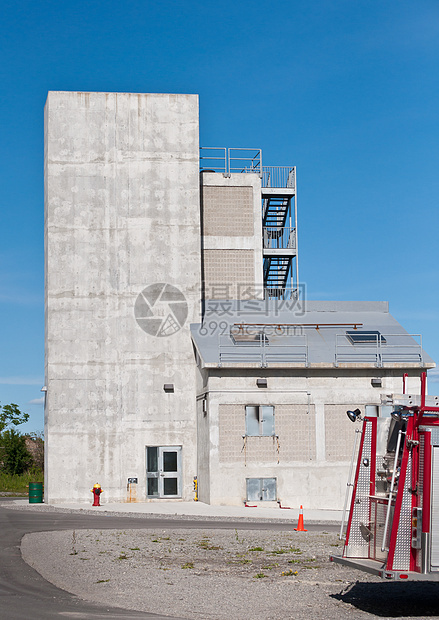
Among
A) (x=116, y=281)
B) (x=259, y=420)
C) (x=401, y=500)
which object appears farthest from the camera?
(x=116, y=281)

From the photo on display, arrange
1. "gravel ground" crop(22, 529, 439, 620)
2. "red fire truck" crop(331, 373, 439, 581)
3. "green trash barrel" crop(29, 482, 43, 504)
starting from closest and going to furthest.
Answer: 1. "red fire truck" crop(331, 373, 439, 581)
2. "gravel ground" crop(22, 529, 439, 620)
3. "green trash barrel" crop(29, 482, 43, 504)

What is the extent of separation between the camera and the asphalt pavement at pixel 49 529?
9.76 metres

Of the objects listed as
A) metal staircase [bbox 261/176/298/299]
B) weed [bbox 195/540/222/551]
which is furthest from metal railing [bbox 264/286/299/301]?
weed [bbox 195/540/222/551]

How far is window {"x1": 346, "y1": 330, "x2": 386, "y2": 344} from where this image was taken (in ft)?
104

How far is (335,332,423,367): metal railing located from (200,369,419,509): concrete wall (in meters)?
0.58

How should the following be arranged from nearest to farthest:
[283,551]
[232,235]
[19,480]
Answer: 1. [283,551]
2. [232,235]
3. [19,480]

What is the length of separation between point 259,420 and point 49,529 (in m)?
10.5

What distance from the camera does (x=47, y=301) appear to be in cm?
3291

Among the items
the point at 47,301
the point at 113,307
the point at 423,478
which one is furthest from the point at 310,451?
the point at 423,478

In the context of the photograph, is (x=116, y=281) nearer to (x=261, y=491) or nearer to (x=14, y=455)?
(x=261, y=491)

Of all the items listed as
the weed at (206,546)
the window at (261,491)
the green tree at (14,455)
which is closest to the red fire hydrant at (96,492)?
the window at (261,491)

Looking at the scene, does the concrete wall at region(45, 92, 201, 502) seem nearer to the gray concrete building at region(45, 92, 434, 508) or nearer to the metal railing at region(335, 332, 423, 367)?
the gray concrete building at region(45, 92, 434, 508)

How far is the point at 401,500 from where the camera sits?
979cm

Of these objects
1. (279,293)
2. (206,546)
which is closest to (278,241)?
(279,293)
